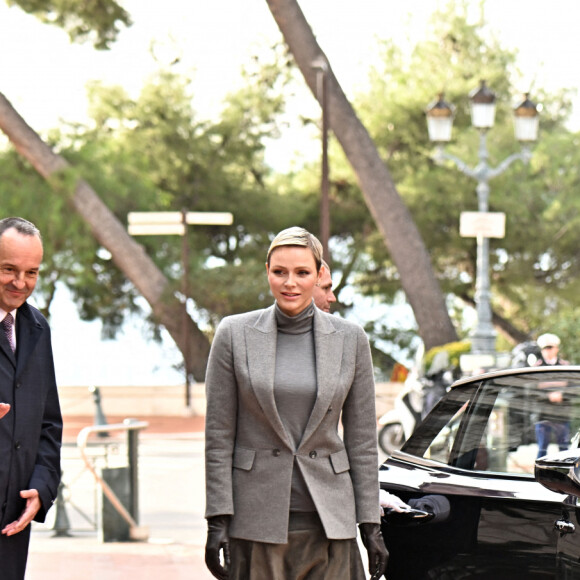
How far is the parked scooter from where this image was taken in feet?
51.7

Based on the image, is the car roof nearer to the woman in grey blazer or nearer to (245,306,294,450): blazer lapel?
the woman in grey blazer

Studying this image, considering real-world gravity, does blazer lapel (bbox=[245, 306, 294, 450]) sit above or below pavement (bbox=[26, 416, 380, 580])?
above

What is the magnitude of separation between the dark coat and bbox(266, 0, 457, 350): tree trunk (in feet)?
66.5

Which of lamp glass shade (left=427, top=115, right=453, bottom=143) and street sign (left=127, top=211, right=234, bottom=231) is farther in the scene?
street sign (left=127, top=211, right=234, bottom=231)

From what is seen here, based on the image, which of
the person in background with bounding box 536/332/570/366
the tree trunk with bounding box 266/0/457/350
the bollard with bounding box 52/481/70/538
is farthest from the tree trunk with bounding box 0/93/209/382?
the bollard with bounding box 52/481/70/538

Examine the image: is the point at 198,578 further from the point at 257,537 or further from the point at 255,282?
the point at 255,282

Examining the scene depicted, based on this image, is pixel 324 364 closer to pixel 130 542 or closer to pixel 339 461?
pixel 339 461

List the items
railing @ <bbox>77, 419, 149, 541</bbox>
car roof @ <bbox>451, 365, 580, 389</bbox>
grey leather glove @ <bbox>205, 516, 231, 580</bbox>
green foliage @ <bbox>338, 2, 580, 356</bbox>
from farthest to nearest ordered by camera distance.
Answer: green foliage @ <bbox>338, 2, 580, 356</bbox>
railing @ <bbox>77, 419, 149, 541</bbox>
car roof @ <bbox>451, 365, 580, 389</bbox>
grey leather glove @ <bbox>205, 516, 231, 580</bbox>

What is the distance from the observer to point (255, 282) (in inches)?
1217

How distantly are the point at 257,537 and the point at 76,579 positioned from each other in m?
4.20

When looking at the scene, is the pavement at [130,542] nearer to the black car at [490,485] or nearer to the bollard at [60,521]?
the bollard at [60,521]

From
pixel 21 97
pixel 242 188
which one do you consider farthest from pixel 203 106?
pixel 21 97

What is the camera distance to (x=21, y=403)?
3377 mm

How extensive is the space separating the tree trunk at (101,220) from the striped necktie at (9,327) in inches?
981
